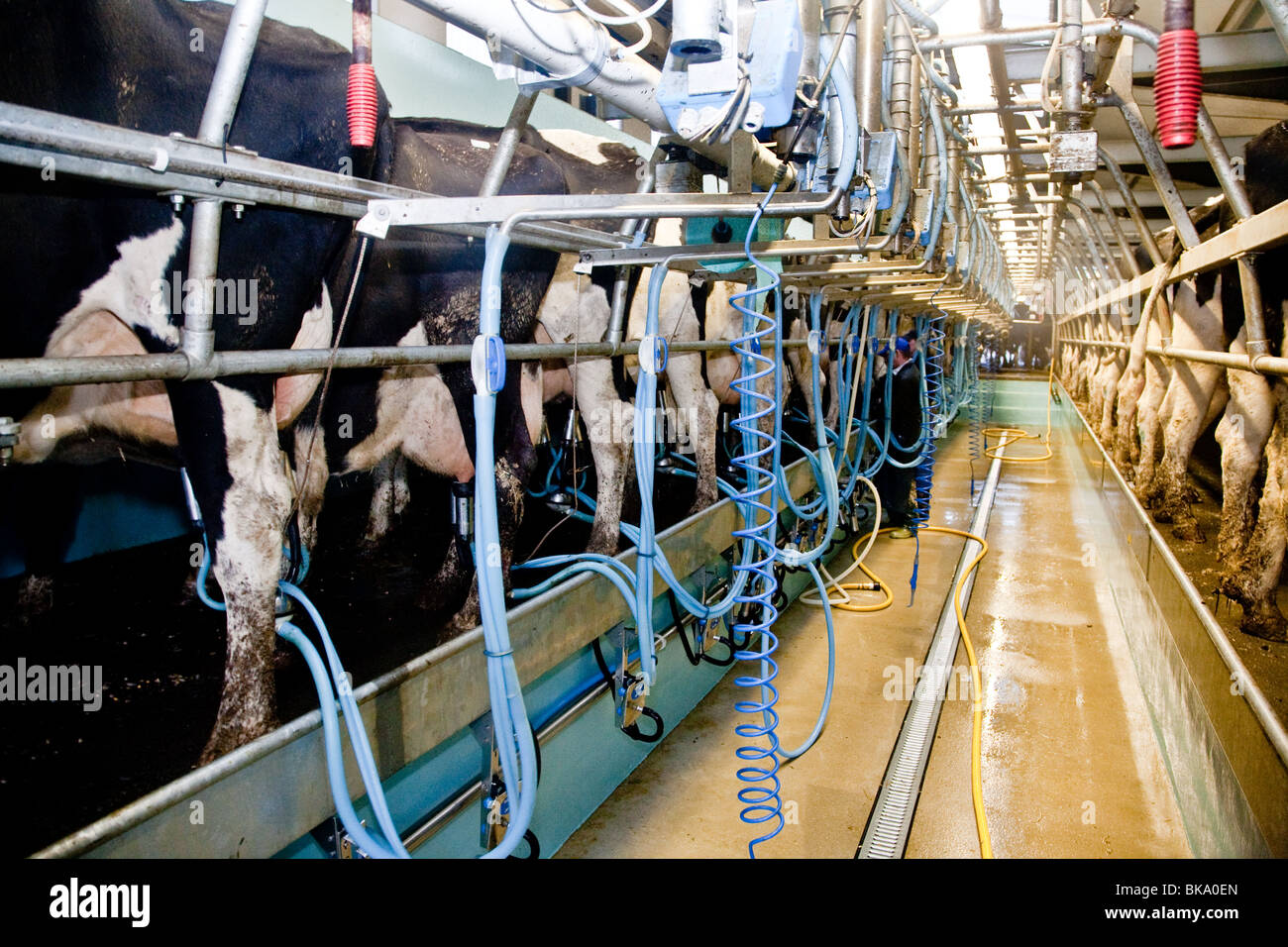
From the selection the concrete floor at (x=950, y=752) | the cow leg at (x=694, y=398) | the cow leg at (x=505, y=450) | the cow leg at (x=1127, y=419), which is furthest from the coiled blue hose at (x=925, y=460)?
the cow leg at (x=505, y=450)

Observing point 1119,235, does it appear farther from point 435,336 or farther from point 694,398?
point 435,336

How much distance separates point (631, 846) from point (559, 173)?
2187mm

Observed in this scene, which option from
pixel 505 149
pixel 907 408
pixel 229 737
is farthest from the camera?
pixel 907 408

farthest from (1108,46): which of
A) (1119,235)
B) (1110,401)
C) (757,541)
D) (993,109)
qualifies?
(1110,401)

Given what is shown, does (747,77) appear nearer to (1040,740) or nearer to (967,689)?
(1040,740)

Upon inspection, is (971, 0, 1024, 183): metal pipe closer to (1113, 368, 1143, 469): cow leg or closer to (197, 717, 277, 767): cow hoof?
(1113, 368, 1143, 469): cow leg

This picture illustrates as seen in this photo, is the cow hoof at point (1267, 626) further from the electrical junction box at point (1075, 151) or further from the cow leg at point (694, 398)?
the cow leg at point (694, 398)

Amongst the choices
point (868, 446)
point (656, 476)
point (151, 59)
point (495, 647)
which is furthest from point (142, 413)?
point (868, 446)

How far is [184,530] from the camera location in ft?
11.2

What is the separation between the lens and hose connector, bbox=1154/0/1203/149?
151 centimetres

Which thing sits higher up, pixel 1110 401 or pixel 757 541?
pixel 1110 401

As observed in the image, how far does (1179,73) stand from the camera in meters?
1.51

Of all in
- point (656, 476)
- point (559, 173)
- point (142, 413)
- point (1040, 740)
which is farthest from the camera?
point (656, 476)

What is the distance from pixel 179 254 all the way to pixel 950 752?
2943mm
